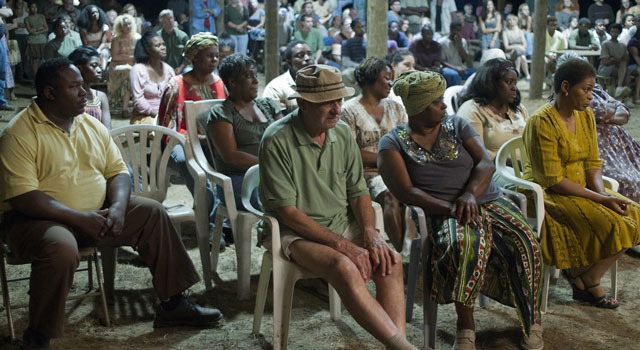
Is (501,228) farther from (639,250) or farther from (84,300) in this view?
(84,300)

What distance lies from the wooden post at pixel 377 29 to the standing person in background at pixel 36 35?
6.89m

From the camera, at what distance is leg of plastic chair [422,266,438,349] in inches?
132

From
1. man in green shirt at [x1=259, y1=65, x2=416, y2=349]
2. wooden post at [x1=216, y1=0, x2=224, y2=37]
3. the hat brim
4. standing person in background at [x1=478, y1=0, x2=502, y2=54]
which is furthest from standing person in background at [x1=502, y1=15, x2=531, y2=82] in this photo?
the hat brim

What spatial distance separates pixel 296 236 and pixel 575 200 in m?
1.53

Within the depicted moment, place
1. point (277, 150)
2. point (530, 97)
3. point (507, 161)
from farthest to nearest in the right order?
point (530, 97)
point (507, 161)
point (277, 150)

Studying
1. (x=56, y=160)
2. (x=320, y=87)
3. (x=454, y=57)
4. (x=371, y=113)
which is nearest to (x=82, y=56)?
(x=56, y=160)

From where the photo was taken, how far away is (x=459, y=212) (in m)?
3.31

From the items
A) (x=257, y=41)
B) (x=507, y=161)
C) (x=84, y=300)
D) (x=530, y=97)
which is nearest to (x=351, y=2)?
(x=257, y=41)

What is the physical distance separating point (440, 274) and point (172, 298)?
1.26 meters

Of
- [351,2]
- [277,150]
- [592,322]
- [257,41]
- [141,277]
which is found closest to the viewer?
[277,150]

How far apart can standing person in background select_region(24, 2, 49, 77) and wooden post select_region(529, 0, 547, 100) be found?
24.6ft

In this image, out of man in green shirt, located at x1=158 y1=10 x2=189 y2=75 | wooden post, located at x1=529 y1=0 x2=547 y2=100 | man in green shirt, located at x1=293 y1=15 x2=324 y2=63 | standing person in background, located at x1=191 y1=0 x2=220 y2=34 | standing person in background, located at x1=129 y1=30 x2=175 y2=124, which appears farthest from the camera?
man in green shirt, located at x1=293 y1=15 x2=324 y2=63

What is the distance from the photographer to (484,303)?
150 inches

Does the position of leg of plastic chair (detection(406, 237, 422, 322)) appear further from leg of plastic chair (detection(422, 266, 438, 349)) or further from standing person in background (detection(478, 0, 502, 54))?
standing person in background (detection(478, 0, 502, 54))
